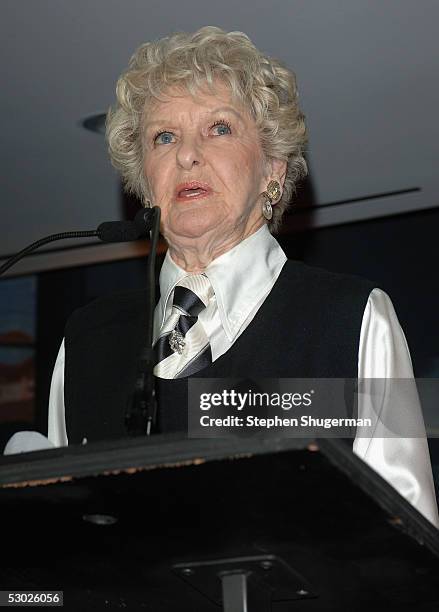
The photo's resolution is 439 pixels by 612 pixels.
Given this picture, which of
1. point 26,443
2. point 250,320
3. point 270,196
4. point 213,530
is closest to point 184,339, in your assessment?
point 250,320

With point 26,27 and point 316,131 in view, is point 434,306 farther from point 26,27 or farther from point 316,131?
point 26,27

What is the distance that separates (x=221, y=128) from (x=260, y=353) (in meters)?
0.42

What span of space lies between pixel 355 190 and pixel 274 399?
346 cm

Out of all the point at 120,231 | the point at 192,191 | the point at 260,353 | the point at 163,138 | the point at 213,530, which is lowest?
the point at 213,530

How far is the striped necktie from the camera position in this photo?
1766 mm

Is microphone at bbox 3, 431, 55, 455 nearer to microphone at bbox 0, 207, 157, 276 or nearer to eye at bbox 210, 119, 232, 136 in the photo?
microphone at bbox 0, 207, 157, 276

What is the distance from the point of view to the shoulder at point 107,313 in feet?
6.56

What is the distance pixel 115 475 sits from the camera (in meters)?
0.95

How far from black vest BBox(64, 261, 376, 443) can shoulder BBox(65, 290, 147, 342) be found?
3 cm

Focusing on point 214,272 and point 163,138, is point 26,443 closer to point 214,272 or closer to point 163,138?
point 214,272

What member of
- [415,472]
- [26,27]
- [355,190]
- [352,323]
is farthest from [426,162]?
[415,472]

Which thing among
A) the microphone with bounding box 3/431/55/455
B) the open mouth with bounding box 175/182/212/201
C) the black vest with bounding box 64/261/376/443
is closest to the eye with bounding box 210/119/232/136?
the open mouth with bounding box 175/182/212/201

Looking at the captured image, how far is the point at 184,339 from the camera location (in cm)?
179

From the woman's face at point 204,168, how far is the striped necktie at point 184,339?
0.34ft
